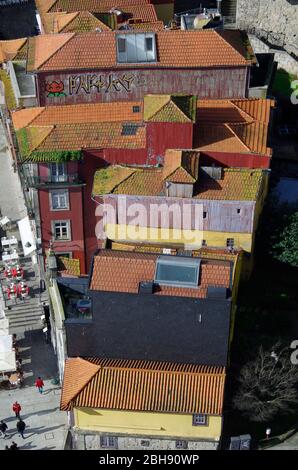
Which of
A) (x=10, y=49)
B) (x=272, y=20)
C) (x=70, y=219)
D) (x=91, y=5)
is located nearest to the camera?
(x=70, y=219)

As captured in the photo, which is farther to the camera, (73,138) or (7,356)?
(73,138)

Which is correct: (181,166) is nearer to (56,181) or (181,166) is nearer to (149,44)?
(56,181)

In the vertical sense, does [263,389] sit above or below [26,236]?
above

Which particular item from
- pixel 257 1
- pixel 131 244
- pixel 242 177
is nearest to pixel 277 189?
pixel 242 177

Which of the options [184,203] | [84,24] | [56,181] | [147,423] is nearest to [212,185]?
[184,203]

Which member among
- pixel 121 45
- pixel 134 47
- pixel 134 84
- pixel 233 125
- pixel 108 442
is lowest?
pixel 108 442

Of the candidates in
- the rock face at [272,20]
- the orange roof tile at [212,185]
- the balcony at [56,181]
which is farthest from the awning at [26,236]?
the rock face at [272,20]

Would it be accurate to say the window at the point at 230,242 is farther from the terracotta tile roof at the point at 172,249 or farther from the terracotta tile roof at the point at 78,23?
the terracotta tile roof at the point at 78,23

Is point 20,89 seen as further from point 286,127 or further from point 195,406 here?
point 195,406
